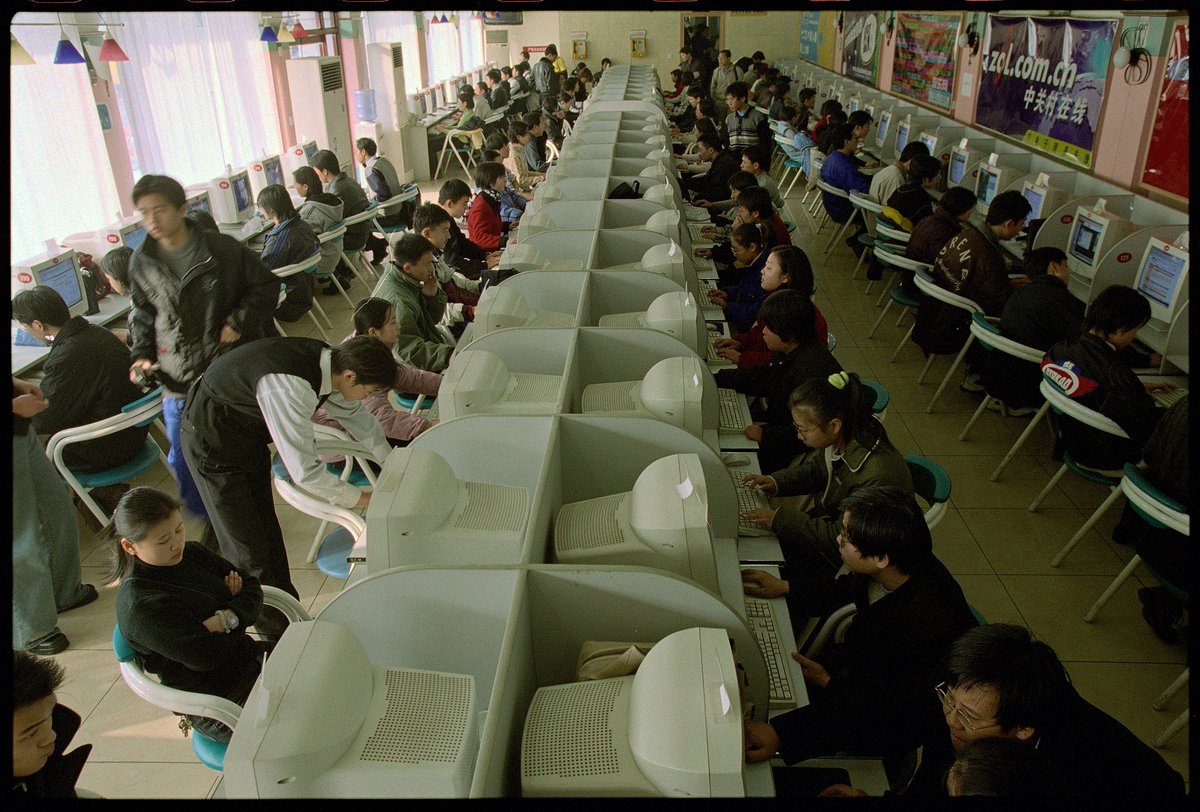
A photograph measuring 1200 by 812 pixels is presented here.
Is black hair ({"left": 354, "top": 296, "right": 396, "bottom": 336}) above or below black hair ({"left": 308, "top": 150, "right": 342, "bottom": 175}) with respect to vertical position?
below

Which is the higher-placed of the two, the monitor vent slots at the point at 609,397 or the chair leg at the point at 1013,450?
the monitor vent slots at the point at 609,397

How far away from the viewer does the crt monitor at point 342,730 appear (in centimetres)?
124

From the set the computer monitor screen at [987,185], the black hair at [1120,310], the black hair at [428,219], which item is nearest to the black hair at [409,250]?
the black hair at [428,219]

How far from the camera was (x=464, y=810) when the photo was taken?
979 millimetres

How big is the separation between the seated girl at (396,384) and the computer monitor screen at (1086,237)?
333 centimetres

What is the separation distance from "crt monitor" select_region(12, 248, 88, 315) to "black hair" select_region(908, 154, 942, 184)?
16.5 ft

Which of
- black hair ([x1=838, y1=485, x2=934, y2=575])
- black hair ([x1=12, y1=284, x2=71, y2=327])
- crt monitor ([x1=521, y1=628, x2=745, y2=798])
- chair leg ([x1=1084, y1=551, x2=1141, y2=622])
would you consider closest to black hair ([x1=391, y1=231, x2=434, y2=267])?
black hair ([x1=12, y1=284, x2=71, y2=327])

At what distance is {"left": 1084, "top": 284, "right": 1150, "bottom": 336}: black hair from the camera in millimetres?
2992

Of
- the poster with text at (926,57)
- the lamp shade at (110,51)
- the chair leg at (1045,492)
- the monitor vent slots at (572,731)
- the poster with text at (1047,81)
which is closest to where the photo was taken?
the monitor vent slots at (572,731)

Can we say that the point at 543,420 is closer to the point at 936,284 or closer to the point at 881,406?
the point at 881,406

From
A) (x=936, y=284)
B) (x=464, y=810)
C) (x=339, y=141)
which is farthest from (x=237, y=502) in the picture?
(x=339, y=141)

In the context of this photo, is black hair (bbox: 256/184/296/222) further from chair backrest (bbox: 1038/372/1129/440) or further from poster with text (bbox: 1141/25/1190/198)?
poster with text (bbox: 1141/25/1190/198)

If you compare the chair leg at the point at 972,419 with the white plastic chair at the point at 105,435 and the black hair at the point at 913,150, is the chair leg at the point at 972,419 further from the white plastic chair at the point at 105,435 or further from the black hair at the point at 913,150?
the white plastic chair at the point at 105,435

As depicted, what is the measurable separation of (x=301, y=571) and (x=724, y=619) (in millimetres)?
2139
